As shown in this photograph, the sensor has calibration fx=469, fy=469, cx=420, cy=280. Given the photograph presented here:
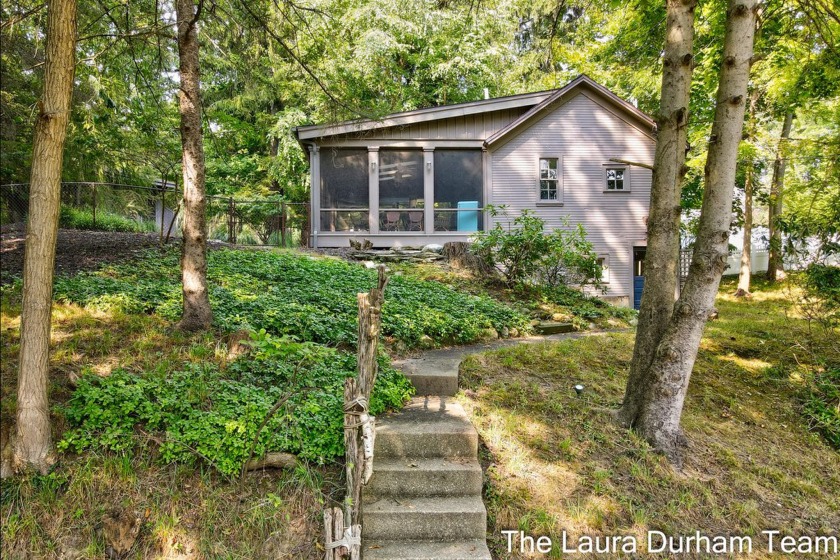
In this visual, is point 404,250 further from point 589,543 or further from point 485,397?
point 589,543

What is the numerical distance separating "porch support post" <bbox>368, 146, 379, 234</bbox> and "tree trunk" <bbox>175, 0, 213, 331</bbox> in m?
9.75

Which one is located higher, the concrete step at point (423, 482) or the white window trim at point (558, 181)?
the white window trim at point (558, 181)

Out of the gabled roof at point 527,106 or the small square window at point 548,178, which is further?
the small square window at point 548,178

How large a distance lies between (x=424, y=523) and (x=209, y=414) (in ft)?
5.91

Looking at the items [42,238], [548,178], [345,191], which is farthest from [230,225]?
[42,238]

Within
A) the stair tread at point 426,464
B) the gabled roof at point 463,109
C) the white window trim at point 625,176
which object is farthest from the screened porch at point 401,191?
the stair tread at point 426,464

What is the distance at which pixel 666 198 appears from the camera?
4.44 metres

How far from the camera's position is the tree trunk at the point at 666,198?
4344 millimetres

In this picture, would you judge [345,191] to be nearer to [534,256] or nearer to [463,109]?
[463,109]

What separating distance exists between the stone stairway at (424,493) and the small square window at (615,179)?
1296cm

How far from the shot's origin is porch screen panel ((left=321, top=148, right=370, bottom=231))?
49.0 ft

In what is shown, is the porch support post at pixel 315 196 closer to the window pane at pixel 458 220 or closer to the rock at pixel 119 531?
the window pane at pixel 458 220

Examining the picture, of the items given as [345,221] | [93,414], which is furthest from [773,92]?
[93,414]

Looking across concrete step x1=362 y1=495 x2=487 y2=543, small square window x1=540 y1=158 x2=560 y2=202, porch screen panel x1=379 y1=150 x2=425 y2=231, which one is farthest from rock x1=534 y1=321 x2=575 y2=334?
porch screen panel x1=379 y1=150 x2=425 y2=231
